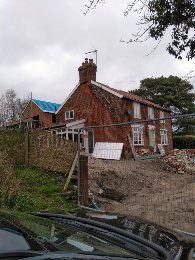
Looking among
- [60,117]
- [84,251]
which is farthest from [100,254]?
[60,117]

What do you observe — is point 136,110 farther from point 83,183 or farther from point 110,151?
point 83,183

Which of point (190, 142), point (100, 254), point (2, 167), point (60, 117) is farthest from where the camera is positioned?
point (60, 117)

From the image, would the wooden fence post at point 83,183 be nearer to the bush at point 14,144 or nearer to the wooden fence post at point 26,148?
the wooden fence post at point 26,148

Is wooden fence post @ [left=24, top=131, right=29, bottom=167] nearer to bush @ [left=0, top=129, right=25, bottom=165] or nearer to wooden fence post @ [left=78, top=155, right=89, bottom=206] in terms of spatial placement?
bush @ [left=0, top=129, right=25, bottom=165]

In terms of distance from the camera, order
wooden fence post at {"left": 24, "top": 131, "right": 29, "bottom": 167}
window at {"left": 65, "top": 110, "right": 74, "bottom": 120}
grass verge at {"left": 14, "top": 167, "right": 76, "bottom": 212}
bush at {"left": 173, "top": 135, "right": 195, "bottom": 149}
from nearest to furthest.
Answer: bush at {"left": 173, "top": 135, "right": 195, "bottom": 149}
grass verge at {"left": 14, "top": 167, "right": 76, "bottom": 212}
wooden fence post at {"left": 24, "top": 131, "right": 29, "bottom": 167}
window at {"left": 65, "top": 110, "right": 74, "bottom": 120}

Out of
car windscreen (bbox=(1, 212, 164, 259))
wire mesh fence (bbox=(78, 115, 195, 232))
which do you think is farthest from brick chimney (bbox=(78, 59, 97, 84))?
car windscreen (bbox=(1, 212, 164, 259))

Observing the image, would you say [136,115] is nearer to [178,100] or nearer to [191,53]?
[178,100]

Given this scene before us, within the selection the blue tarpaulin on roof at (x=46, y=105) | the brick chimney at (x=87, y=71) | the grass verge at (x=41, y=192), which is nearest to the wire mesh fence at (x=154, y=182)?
the grass verge at (x=41, y=192)

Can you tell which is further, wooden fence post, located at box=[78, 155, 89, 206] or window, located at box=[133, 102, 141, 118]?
window, located at box=[133, 102, 141, 118]

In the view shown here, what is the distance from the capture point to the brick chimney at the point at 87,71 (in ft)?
108

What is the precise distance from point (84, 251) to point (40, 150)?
1161 centimetres

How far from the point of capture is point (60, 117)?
3862cm

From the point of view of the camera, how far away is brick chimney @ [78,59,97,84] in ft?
108

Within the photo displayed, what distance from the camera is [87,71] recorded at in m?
33.6
